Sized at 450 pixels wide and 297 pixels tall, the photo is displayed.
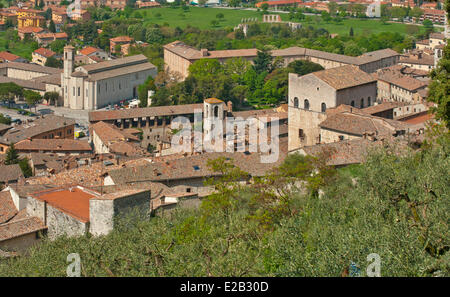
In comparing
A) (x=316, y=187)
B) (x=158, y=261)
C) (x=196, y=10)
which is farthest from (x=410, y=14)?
(x=158, y=261)

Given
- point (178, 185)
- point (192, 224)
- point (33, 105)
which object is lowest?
point (33, 105)

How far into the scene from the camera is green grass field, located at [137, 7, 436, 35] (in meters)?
85.1

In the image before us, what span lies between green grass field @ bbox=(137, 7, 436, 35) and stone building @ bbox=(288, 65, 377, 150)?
50.5m

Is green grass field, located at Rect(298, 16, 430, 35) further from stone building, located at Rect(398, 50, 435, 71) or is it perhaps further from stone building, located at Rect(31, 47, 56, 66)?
stone building, located at Rect(31, 47, 56, 66)

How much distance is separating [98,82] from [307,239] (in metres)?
41.6

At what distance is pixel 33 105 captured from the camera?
49.8 m

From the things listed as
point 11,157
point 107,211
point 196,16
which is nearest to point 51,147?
point 11,157

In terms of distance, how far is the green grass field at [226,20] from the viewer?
279 feet

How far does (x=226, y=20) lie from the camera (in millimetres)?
95375

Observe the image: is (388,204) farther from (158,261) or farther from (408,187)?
(158,261)

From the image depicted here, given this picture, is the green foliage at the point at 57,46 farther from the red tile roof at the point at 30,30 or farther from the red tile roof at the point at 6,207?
the red tile roof at the point at 6,207

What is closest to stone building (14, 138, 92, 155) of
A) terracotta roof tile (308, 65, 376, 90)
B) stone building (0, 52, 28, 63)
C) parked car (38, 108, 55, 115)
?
terracotta roof tile (308, 65, 376, 90)

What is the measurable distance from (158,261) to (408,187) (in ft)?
14.2
